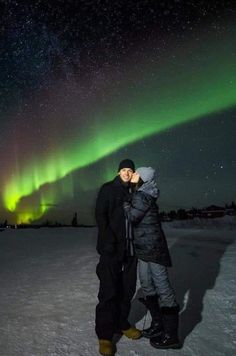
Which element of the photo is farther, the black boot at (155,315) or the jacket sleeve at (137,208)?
the black boot at (155,315)

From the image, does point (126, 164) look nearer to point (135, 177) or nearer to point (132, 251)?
point (135, 177)

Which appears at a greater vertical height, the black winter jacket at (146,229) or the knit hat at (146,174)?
the knit hat at (146,174)

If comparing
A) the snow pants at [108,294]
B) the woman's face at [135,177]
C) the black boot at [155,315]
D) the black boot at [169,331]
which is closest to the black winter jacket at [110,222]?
the snow pants at [108,294]

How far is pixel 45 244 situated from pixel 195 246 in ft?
18.5

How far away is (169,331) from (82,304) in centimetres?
214

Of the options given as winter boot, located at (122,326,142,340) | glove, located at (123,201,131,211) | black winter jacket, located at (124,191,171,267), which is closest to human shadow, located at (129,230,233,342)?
winter boot, located at (122,326,142,340)

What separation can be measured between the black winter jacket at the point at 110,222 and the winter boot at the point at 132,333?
0.93 meters

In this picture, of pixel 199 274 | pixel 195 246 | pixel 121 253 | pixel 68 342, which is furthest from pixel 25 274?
pixel 195 246

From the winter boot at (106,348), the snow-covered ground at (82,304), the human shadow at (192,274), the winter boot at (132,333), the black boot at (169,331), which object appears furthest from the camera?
the human shadow at (192,274)

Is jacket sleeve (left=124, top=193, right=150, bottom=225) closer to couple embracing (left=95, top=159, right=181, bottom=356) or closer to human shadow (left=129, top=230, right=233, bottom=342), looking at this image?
couple embracing (left=95, top=159, right=181, bottom=356)

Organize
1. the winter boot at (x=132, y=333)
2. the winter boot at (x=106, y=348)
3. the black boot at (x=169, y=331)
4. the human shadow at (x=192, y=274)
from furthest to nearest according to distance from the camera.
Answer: the human shadow at (x=192, y=274) → the winter boot at (x=132, y=333) → the black boot at (x=169, y=331) → the winter boot at (x=106, y=348)

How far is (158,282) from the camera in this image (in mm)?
3977

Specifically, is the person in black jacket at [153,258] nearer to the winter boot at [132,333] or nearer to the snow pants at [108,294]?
the winter boot at [132,333]

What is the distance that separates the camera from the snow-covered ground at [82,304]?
13.3 feet
